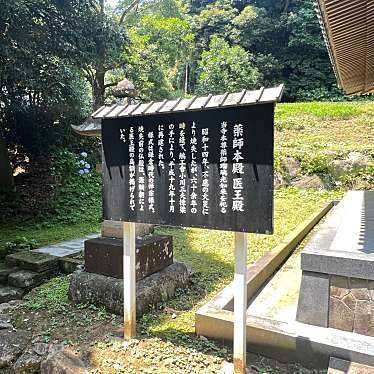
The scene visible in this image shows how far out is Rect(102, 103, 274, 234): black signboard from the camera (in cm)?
258

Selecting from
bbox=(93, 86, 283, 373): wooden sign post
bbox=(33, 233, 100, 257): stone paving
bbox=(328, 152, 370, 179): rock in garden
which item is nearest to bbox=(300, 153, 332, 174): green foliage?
bbox=(328, 152, 370, 179): rock in garden

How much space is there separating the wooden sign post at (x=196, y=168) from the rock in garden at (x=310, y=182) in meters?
9.46

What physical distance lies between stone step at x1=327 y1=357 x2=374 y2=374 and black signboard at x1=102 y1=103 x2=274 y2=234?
122cm

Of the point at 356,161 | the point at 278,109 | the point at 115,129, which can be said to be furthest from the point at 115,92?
the point at 278,109

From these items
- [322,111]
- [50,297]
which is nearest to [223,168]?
[50,297]

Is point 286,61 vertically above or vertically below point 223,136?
above

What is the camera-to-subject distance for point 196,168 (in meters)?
2.86

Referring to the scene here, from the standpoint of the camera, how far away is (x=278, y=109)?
18516mm

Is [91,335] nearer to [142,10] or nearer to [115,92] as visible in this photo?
[115,92]

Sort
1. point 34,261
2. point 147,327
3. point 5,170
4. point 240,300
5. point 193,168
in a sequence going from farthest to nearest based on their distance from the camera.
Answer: point 5,170 < point 34,261 < point 147,327 < point 193,168 < point 240,300

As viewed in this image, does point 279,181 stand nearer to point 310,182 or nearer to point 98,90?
point 310,182

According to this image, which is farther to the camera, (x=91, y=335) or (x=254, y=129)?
(x=91, y=335)

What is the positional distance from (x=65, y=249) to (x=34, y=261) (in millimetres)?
1079

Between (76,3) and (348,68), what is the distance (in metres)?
6.30
